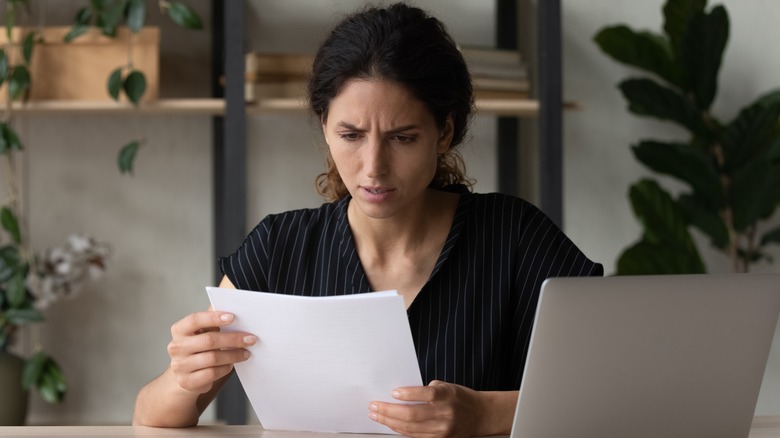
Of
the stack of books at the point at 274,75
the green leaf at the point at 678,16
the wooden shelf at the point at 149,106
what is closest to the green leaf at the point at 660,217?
the green leaf at the point at 678,16

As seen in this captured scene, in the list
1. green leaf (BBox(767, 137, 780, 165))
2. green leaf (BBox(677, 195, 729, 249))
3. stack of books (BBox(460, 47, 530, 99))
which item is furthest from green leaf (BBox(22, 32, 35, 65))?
green leaf (BBox(767, 137, 780, 165))

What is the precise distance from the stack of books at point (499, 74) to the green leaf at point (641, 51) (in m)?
0.30

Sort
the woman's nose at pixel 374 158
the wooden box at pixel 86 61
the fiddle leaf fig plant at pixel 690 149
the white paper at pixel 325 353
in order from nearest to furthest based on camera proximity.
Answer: the white paper at pixel 325 353, the woman's nose at pixel 374 158, the wooden box at pixel 86 61, the fiddle leaf fig plant at pixel 690 149

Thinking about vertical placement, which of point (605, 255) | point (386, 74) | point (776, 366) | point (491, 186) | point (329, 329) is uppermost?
point (386, 74)

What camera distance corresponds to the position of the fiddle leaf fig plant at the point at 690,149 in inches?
114

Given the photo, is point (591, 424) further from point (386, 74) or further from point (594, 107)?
point (594, 107)

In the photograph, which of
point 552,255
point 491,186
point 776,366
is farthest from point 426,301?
point 776,366

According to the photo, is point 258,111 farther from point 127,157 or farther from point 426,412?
point 426,412

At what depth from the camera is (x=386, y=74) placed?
4.96ft

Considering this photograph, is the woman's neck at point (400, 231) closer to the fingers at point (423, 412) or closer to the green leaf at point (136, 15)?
the fingers at point (423, 412)

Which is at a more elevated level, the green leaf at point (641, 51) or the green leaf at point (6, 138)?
the green leaf at point (641, 51)

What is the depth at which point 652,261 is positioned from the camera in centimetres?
288

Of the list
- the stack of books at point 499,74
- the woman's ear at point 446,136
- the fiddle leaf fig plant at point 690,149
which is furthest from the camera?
the fiddle leaf fig plant at point 690,149

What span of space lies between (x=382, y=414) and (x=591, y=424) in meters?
0.25
